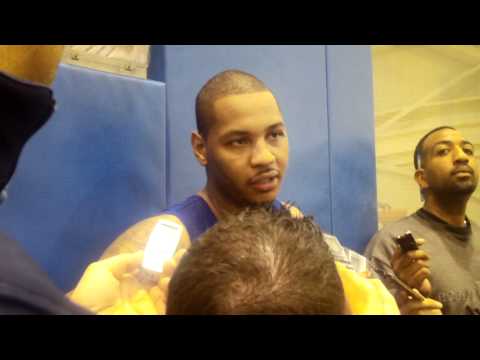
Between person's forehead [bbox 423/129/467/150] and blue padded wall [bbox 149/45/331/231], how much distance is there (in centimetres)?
34

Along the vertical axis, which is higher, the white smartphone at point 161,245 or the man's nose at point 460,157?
the man's nose at point 460,157

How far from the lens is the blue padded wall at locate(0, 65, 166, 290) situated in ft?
2.63

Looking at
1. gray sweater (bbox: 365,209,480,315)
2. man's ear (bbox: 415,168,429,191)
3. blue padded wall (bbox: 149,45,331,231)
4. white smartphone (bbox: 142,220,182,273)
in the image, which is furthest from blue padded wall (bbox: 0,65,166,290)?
man's ear (bbox: 415,168,429,191)

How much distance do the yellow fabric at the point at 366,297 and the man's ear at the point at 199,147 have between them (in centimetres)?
42

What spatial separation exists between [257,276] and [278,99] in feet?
2.68

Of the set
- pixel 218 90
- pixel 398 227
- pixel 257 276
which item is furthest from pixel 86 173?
pixel 398 227

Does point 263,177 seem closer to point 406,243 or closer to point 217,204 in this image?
point 217,204

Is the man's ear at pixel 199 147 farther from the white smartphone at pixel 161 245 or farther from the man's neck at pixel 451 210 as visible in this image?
the man's neck at pixel 451 210

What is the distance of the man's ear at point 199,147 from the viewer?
3.08 feet

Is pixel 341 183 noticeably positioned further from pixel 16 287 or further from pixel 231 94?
pixel 16 287

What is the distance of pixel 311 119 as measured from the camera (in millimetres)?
1192

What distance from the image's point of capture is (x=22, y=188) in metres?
0.79

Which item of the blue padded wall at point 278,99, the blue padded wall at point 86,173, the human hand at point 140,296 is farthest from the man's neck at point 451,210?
the human hand at point 140,296
